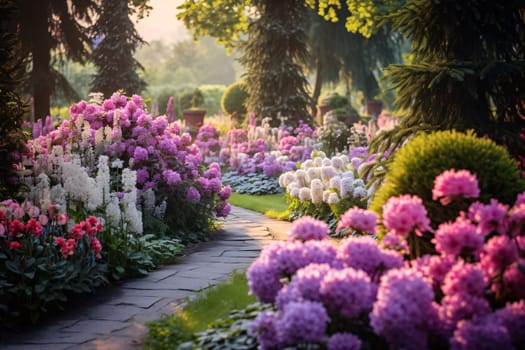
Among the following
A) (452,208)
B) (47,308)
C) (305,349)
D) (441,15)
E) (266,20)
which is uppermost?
(266,20)

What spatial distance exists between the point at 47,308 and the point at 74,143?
2881mm

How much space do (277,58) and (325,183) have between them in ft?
34.3

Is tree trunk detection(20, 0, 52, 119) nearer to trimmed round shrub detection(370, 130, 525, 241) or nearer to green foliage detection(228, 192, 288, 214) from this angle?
green foliage detection(228, 192, 288, 214)

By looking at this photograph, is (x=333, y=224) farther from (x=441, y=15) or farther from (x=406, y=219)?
(x=406, y=219)

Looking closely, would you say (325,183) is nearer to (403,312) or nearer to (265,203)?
(265,203)

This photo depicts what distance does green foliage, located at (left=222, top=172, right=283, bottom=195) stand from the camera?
45.2ft

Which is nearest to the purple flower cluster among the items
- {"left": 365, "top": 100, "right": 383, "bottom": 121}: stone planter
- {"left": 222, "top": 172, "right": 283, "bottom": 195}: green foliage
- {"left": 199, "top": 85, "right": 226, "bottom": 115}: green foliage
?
{"left": 222, "top": 172, "right": 283, "bottom": 195}: green foliage

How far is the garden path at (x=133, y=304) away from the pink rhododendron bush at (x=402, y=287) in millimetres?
1571

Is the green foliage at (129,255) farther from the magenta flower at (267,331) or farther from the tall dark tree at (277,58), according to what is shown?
the tall dark tree at (277,58)

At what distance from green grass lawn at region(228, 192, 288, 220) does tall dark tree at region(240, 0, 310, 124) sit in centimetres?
595

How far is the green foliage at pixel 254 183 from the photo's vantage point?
13.8 meters

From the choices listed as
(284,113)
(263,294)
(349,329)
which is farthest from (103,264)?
(284,113)

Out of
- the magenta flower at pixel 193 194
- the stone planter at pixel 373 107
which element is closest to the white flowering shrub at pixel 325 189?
the magenta flower at pixel 193 194

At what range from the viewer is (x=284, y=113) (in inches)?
751
